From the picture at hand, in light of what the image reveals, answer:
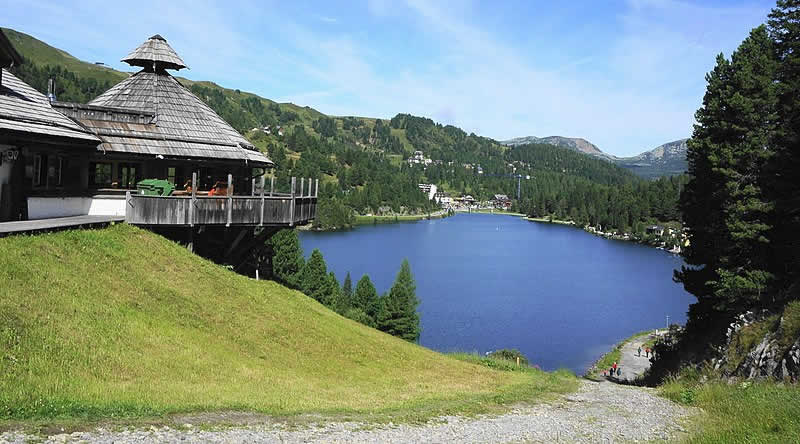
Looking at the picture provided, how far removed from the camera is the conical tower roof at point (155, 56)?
1174 inches

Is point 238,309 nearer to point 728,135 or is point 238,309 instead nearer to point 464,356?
point 464,356

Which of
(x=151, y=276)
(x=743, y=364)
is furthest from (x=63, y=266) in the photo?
(x=743, y=364)

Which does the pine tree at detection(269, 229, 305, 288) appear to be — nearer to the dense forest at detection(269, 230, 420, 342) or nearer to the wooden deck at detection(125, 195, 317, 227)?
the dense forest at detection(269, 230, 420, 342)

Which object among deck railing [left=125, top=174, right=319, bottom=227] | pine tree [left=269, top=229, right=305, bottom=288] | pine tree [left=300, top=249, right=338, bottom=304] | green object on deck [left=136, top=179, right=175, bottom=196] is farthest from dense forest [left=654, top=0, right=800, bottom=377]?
pine tree [left=269, top=229, right=305, bottom=288]

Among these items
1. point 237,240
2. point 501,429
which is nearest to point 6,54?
→ point 237,240

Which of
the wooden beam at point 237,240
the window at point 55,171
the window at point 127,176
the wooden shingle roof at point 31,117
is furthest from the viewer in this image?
the wooden beam at point 237,240

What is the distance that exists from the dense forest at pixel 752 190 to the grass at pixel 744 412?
10.6 meters

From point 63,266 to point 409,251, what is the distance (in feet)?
402

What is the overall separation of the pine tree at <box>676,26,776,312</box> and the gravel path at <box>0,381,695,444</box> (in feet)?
49.8

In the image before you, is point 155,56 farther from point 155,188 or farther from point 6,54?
point 155,188

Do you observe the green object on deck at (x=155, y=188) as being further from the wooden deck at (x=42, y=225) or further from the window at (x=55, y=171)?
the window at (x=55, y=171)

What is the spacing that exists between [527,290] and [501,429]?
82.0 meters

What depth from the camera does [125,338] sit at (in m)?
13.8

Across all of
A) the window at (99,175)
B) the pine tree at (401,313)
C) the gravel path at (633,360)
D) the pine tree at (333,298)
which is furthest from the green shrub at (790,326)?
the pine tree at (333,298)
